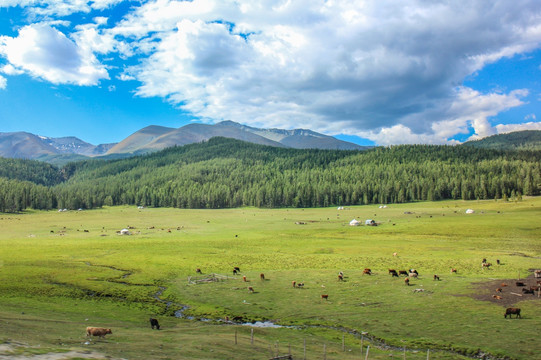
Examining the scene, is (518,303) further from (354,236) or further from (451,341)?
(354,236)

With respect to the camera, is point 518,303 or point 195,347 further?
point 518,303

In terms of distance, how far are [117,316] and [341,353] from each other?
21936 mm

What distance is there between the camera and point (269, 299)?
38688 millimetres

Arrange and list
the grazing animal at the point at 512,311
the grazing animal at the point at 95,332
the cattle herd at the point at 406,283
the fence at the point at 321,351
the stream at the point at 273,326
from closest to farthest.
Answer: the fence at the point at 321,351 < the grazing animal at the point at 95,332 < the cattle herd at the point at 406,283 < the stream at the point at 273,326 < the grazing animal at the point at 512,311

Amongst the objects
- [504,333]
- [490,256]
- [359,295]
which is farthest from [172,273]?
[490,256]

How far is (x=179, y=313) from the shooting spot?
115 feet

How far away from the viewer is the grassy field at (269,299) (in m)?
24.3

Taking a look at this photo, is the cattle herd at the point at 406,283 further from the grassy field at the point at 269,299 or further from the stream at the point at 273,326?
the stream at the point at 273,326

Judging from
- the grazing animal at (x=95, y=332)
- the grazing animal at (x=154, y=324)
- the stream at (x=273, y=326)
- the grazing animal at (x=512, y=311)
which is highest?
the grazing animal at (x=95, y=332)

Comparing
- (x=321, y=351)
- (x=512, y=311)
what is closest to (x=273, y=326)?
(x=321, y=351)

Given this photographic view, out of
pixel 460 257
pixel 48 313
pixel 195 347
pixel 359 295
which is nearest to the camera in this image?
pixel 195 347

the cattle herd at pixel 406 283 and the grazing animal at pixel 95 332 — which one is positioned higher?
the grazing animal at pixel 95 332

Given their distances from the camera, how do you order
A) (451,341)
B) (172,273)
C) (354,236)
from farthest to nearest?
(354,236) < (172,273) < (451,341)

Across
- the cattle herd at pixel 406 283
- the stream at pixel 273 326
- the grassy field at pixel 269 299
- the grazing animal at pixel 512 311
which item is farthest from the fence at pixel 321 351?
the grazing animal at pixel 512 311
